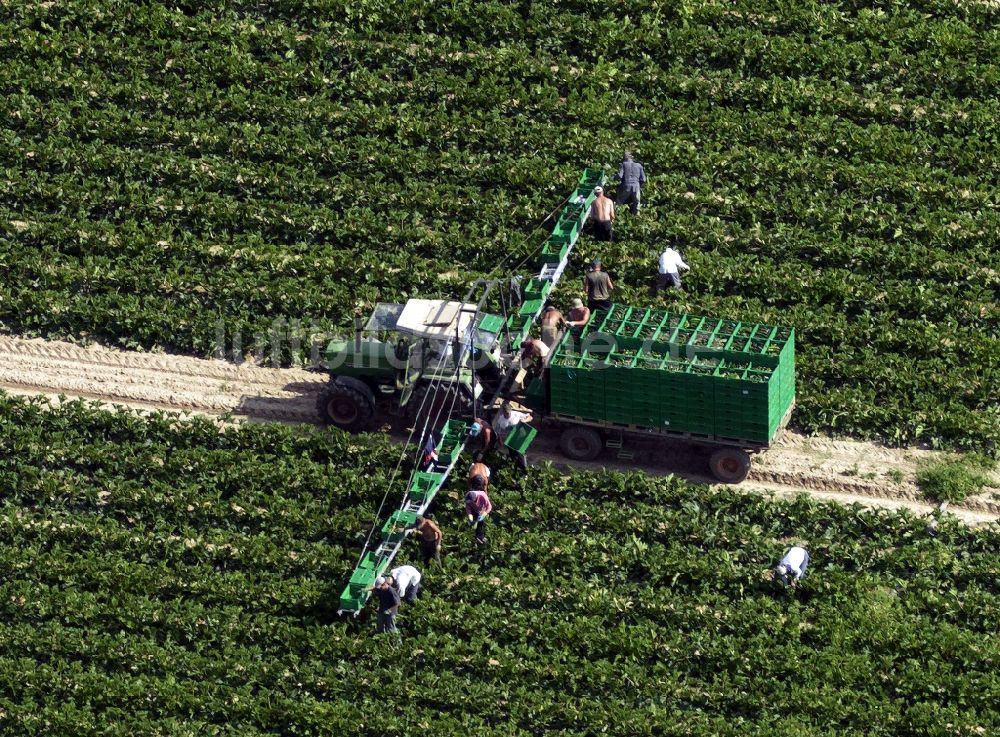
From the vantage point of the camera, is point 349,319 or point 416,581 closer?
point 416,581

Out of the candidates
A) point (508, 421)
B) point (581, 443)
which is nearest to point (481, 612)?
point (508, 421)

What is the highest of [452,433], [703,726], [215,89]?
[215,89]

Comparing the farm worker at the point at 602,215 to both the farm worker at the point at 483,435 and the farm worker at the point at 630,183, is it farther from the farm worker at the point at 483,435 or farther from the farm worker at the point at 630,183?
the farm worker at the point at 483,435

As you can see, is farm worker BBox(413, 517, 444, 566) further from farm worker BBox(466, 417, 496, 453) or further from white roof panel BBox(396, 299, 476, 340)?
white roof panel BBox(396, 299, 476, 340)

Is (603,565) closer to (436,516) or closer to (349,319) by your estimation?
(436,516)

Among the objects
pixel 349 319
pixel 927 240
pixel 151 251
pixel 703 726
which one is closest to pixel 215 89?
pixel 151 251

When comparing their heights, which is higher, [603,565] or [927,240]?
[927,240]

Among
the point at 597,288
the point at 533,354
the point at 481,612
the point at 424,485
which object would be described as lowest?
the point at 481,612

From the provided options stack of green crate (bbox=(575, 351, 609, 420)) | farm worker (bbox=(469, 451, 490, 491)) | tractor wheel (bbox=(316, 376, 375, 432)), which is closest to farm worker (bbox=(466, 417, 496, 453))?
farm worker (bbox=(469, 451, 490, 491))

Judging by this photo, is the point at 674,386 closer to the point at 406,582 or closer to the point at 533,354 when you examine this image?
the point at 533,354
